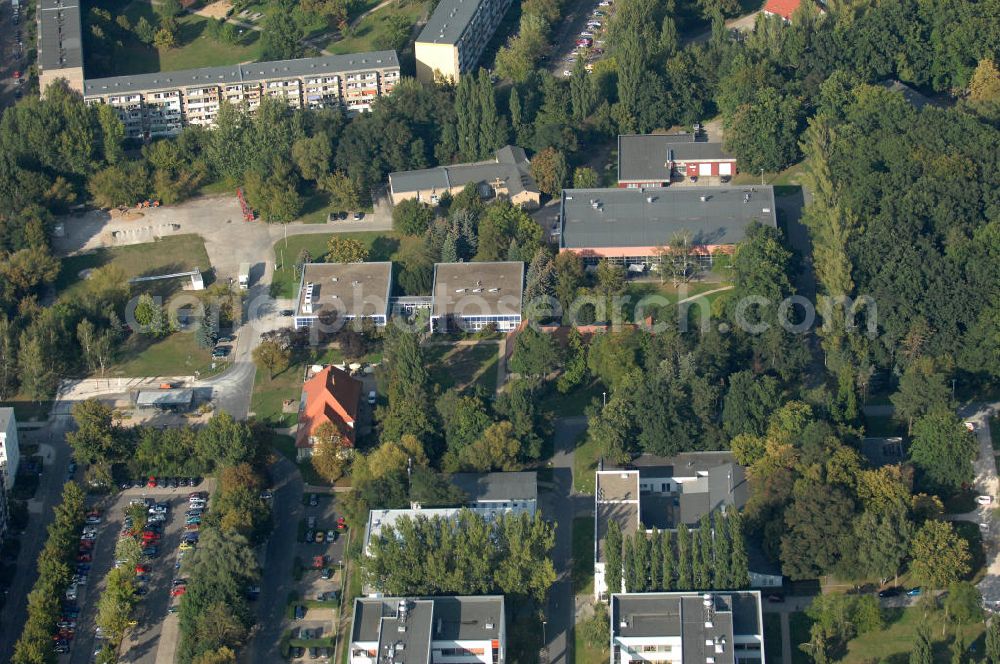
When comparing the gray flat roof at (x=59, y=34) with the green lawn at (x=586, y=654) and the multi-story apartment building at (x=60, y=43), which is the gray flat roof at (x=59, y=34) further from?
the green lawn at (x=586, y=654)

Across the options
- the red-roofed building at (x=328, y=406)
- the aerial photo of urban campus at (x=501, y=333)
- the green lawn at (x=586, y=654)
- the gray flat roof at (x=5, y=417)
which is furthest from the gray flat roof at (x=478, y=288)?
the green lawn at (x=586, y=654)

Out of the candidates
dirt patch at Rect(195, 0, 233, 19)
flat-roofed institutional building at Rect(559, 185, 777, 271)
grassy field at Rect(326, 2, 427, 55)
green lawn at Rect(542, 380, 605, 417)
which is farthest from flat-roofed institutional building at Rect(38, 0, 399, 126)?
green lawn at Rect(542, 380, 605, 417)

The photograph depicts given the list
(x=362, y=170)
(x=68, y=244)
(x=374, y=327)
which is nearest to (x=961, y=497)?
(x=374, y=327)

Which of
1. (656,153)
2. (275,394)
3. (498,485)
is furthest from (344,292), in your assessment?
(656,153)

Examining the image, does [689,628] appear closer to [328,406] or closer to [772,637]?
[772,637]

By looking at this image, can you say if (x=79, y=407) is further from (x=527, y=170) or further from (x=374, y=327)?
(x=527, y=170)

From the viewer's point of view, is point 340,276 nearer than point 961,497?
No

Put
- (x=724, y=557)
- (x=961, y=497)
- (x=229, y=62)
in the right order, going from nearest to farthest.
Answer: (x=724, y=557)
(x=961, y=497)
(x=229, y=62)
